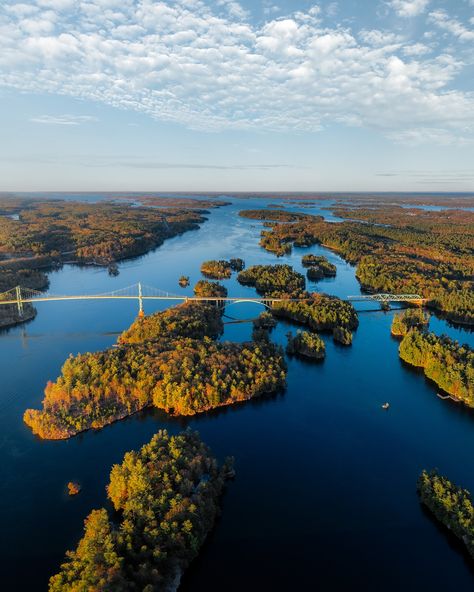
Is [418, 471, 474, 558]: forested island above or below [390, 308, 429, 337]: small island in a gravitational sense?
below

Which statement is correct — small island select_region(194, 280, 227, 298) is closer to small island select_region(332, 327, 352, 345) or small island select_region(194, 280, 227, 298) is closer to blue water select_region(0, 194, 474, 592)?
blue water select_region(0, 194, 474, 592)

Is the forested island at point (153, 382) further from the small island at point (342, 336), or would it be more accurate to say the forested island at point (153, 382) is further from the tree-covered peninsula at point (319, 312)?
the tree-covered peninsula at point (319, 312)

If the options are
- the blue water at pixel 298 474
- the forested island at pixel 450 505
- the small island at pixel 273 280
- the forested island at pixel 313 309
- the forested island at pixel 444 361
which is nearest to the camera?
the blue water at pixel 298 474

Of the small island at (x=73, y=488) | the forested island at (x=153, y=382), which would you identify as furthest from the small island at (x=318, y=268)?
Result: the small island at (x=73, y=488)

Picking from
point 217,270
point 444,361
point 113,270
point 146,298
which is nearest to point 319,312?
point 444,361

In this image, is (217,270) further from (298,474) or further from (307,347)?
(298,474)

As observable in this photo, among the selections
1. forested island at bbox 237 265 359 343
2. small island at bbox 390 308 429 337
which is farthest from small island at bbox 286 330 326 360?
small island at bbox 390 308 429 337
